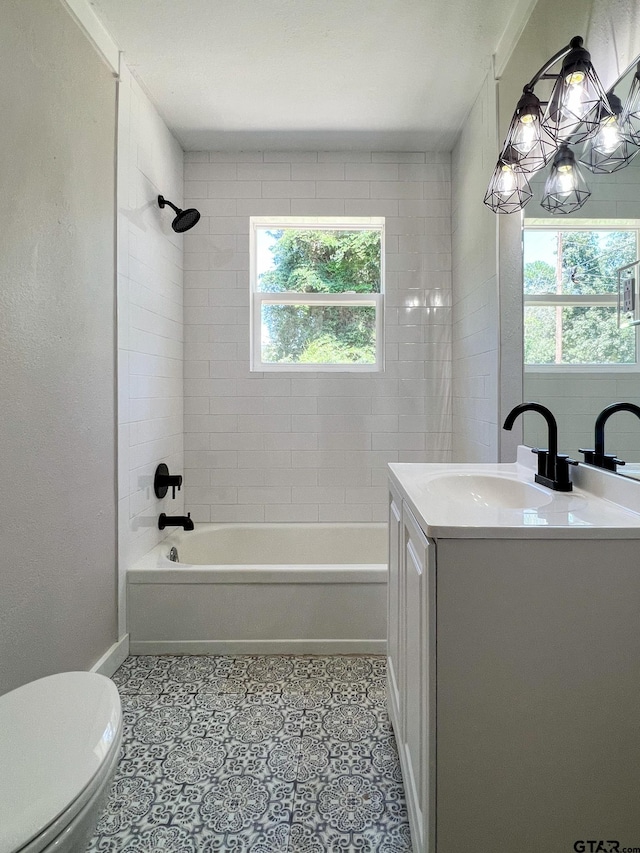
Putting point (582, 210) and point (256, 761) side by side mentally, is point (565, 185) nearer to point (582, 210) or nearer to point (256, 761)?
point (582, 210)

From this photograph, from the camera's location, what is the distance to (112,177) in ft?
6.66

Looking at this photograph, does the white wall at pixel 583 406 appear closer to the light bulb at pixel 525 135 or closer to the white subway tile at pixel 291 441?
the light bulb at pixel 525 135

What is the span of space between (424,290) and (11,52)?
86.5 inches

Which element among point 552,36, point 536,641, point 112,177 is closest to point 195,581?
point 536,641

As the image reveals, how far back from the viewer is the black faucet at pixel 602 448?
127cm

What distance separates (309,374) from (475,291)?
3.51 ft

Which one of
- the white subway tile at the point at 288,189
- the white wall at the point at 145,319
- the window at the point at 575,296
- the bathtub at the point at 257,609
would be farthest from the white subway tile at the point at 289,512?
the white subway tile at the point at 288,189

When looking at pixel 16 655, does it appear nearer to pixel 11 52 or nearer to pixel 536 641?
pixel 536 641

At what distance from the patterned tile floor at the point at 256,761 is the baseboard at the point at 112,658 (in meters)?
0.04

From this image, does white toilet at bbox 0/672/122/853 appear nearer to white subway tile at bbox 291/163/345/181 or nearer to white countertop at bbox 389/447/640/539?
white countertop at bbox 389/447/640/539

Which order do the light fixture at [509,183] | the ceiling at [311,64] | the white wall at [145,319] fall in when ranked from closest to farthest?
the light fixture at [509,183]
the ceiling at [311,64]
the white wall at [145,319]

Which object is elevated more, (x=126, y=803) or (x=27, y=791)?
(x=27, y=791)

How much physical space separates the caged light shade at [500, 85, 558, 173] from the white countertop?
1051mm

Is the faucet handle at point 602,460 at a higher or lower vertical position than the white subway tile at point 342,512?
higher
